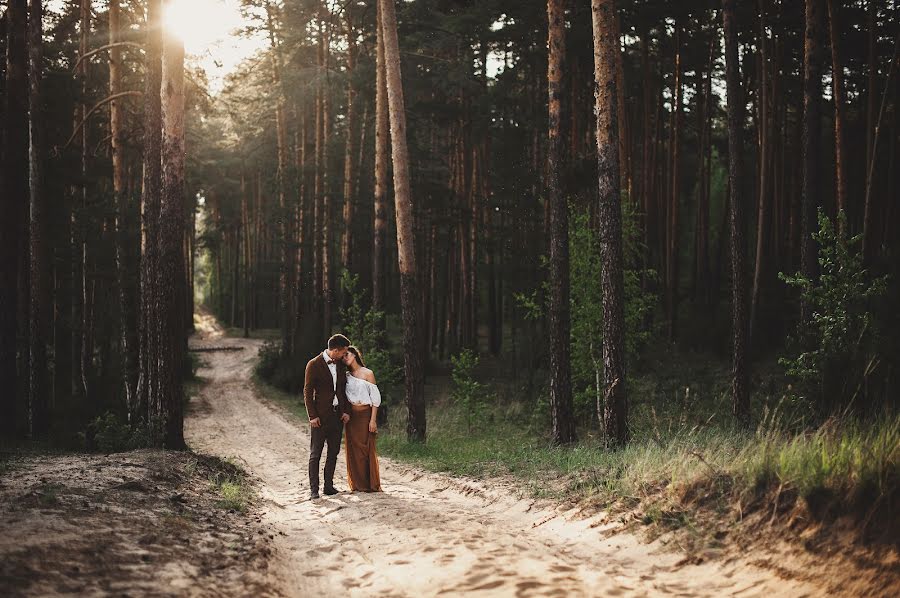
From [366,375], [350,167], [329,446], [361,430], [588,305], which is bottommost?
[329,446]

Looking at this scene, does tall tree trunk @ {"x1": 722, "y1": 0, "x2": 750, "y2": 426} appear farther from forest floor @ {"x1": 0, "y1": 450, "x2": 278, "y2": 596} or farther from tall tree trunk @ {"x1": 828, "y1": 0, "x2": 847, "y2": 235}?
forest floor @ {"x1": 0, "y1": 450, "x2": 278, "y2": 596}

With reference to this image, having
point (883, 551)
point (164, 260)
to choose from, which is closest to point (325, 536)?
point (883, 551)

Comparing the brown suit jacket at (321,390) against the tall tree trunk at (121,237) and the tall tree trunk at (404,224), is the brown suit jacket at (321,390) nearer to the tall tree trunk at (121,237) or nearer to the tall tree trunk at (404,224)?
the tall tree trunk at (404,224)

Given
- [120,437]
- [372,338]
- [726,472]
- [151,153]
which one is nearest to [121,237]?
[151,153]

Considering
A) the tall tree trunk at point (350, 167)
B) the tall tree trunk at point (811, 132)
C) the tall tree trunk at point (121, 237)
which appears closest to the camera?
the tall tree trunk at point (811, 132)

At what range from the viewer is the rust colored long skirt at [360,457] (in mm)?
9508

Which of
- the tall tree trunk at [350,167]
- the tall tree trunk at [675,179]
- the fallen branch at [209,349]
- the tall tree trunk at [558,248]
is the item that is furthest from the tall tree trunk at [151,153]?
the fallen branch at [209,349]

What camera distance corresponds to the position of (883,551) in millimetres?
4527

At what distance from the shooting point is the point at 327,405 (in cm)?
951

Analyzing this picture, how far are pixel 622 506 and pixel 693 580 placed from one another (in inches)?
69.6

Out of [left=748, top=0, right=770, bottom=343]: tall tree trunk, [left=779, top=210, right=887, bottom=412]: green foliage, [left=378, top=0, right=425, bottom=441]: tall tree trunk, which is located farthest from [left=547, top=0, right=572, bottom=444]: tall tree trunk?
[left=748, top=0, right=770, bottom=343]: tall tree trunk

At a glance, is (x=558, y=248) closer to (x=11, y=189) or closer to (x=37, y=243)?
(x=37, y=243)

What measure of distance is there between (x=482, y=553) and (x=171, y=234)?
891cm

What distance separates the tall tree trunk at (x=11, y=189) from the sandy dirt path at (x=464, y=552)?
28.7ft
